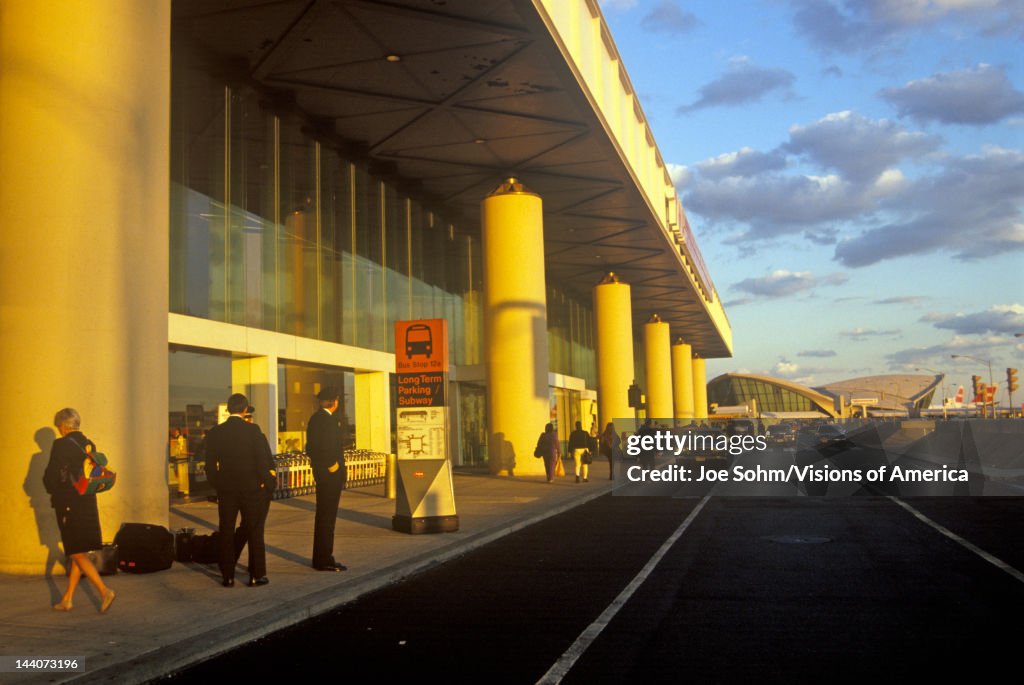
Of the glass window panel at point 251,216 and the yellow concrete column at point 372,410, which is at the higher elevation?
the glass window panel at point 251,216

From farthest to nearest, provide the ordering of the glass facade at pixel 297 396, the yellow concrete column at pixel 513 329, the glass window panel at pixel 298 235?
the yellow concrete column at pixel 513 329 < the glass facade at pixel 297 396 < the glass window panel at pixel 298 235

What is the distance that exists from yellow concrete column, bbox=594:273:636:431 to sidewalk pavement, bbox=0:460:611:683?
29433 mm

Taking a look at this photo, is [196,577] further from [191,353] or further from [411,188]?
[411,188]

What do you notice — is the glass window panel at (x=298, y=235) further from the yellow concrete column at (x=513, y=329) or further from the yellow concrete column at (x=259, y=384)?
the yellow concrete column at (x=513, y=329)

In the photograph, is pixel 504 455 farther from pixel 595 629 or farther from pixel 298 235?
pixel 595 629

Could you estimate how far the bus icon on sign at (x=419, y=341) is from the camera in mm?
15500

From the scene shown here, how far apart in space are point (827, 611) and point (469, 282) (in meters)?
31.2

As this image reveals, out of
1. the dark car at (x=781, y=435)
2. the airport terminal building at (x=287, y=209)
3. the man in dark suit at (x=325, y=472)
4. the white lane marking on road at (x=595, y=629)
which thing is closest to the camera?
the white lane marking on road at (x=595, y=629)

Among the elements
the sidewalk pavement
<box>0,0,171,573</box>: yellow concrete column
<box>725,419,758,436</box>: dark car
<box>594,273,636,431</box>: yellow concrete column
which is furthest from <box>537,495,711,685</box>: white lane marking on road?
<box>725,419,758,436</box>: dark car

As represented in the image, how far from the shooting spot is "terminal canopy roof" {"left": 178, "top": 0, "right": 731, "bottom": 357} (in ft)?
64.8

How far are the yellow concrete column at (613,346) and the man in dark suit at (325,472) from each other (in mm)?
35374

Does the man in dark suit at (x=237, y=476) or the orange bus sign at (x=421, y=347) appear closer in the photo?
the man in dark suit at (x=237, y=476)

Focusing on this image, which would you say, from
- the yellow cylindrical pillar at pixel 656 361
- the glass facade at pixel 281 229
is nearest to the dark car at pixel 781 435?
the yellow cylindrical pillar at pixel 656 361

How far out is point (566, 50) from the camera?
2069 cm
